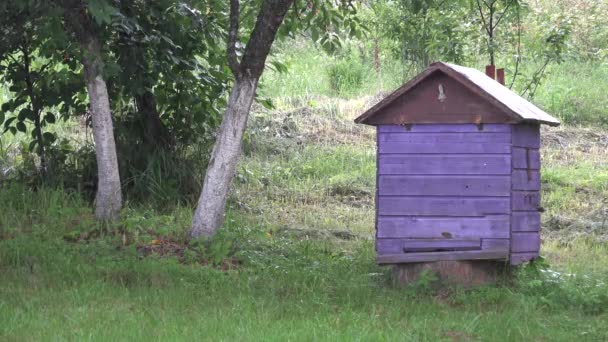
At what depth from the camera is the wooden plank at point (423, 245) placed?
792cm

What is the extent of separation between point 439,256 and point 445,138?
1.07m

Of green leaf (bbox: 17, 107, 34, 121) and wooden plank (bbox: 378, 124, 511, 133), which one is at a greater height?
green leaf (bbox: 17, 107, 34, 121)

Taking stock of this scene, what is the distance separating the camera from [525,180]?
820 centimetres

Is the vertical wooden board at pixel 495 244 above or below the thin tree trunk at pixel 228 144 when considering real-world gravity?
below

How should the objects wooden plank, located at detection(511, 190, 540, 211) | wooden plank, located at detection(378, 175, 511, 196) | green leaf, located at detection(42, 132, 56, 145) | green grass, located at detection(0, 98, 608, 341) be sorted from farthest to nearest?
green leaf, located at detection(42, 132, 56, 145), wooden plank, located at detection(511, 190, 540, 211), wooden plank, located at detection(378, 175, 511, 196), green grass, located at detection(0, 98, 608, 341)

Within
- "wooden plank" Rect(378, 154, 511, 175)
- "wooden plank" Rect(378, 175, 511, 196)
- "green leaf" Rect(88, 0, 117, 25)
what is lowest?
"wooden plank" Rect(378, 175, 511, 196)

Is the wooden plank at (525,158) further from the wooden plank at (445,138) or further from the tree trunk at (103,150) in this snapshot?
the tree trunk at (103,150)

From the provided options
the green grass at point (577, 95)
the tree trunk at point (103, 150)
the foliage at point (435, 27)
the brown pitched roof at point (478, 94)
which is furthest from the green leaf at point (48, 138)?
the green grass at point (577, 95)

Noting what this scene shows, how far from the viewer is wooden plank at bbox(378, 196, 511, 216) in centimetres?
784

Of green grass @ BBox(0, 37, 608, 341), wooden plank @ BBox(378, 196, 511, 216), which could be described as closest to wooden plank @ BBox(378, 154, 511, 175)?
wooden plank @ BBox(378, 196, 511, 216)

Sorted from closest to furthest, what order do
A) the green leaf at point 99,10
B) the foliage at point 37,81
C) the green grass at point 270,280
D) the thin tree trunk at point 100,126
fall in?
the green grass at point 270,280 < the green leaf at point 99,10 < the thin tree trunk at point 100,126 < the foliage at point 37,81

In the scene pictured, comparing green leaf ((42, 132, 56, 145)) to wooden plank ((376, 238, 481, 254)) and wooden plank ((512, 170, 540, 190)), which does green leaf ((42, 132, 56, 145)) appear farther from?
wooden plank ((512, 170, 540, 190))

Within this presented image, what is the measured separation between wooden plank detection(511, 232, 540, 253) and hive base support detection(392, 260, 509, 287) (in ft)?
0.90

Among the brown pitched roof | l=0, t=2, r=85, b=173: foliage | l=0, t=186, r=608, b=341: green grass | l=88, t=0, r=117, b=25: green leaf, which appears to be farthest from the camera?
l=0, t=2, r=85, b=173: foliage
